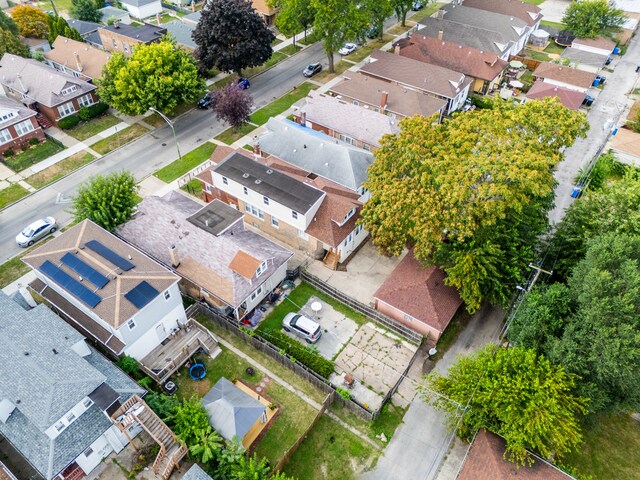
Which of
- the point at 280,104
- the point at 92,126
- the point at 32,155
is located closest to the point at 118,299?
the point at 32,155

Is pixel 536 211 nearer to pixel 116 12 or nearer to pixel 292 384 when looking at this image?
pixel 292 384

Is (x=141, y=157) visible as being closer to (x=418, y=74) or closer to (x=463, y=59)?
(x=418, y=74)

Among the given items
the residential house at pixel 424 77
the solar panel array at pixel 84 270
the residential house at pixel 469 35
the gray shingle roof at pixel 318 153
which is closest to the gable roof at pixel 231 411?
the solar panel array at pixel 84 270

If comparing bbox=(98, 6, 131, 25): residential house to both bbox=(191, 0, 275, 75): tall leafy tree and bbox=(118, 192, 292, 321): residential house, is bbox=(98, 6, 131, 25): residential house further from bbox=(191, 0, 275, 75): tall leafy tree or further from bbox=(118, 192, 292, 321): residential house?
bbox=(118, 192, 292, 321): residential house

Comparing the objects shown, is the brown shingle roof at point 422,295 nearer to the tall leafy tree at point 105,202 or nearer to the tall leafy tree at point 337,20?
the tall leafy tree at point 105,202

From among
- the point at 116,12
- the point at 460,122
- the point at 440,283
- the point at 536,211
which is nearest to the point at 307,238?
the point at 440,283

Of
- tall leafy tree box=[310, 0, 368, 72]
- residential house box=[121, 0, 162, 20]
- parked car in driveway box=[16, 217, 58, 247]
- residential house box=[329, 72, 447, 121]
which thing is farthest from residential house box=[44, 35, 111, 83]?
residential house box=[329, 72, 447, 121]
